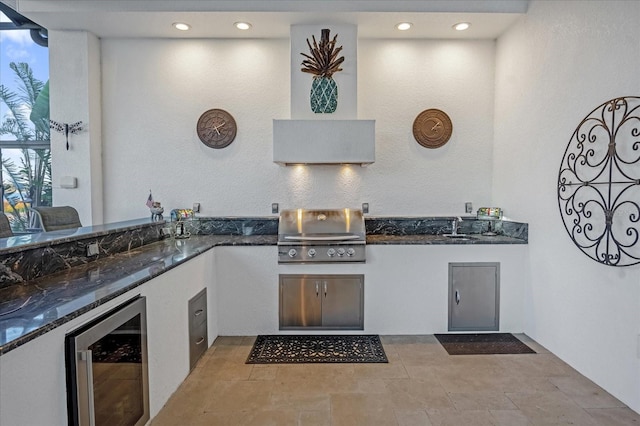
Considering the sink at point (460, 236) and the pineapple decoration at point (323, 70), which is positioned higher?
the pineapple decoration at point (323, 70)

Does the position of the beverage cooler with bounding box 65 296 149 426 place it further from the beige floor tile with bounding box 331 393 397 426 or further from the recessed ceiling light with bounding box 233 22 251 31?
the recessed ceiling light with bounding box 233 22 251 31

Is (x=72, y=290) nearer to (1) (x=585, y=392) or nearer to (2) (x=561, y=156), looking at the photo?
(1) (x=585, y=392)

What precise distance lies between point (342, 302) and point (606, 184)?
215 centimetres

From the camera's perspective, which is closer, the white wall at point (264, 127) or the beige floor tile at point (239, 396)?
the beige floor tile at point (239, 396)

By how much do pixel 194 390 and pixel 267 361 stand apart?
60 centimetres

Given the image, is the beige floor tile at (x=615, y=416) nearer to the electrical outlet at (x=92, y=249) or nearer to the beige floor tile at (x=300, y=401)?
the beige floor tile at (x=300, y=401)

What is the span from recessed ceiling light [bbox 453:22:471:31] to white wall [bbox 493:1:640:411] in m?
0.44

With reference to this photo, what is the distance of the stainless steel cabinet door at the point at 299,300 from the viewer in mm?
3389

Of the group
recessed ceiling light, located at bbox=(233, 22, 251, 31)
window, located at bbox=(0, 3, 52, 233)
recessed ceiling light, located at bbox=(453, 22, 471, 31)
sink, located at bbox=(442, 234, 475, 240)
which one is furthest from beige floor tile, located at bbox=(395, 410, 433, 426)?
window, located at bbox=(0, 3, 52, 233)

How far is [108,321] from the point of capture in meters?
1.64

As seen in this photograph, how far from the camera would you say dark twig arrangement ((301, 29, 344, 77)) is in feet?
11.6

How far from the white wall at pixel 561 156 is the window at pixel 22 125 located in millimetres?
5303

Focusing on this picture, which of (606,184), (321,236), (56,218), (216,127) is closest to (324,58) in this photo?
(216,127)

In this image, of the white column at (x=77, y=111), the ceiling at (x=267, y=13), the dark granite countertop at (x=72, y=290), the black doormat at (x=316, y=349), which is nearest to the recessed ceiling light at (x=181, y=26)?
the ceiling at (x=267, y=13)
